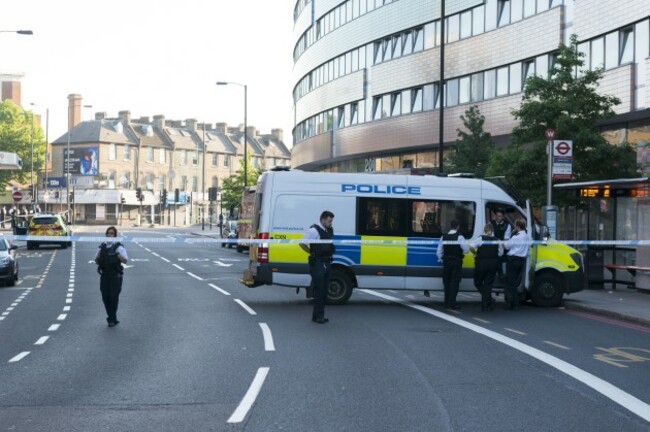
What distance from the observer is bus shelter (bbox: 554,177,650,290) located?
21.5 metres

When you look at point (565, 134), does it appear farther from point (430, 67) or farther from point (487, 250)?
point (430, 67)

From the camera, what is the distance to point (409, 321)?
15.5 m

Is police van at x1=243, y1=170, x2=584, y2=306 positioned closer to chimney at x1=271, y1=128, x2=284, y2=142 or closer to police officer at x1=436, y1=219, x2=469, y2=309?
police officer at x1=436, y1=219, x2=469, y2=309

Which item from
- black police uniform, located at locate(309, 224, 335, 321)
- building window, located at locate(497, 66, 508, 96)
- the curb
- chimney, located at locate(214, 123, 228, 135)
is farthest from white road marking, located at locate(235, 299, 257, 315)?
chimney, located at locate(214, 123, 228, 135)

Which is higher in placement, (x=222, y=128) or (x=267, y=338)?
(x=222, y=128)

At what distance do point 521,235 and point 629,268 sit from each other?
5.54 metres

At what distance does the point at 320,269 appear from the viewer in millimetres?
15016

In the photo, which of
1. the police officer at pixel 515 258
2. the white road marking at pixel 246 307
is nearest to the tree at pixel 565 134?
the police officer at pixel 515 258

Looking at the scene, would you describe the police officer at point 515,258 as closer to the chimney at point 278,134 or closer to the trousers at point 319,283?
the trousers at point 319,283

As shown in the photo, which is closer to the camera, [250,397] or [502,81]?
[250,397]

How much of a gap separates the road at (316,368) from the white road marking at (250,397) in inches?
0.8

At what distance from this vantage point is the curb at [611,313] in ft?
51.8

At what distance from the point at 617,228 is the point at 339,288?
906cm

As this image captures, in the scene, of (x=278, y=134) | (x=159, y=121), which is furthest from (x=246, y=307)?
(x=278, y=134)
